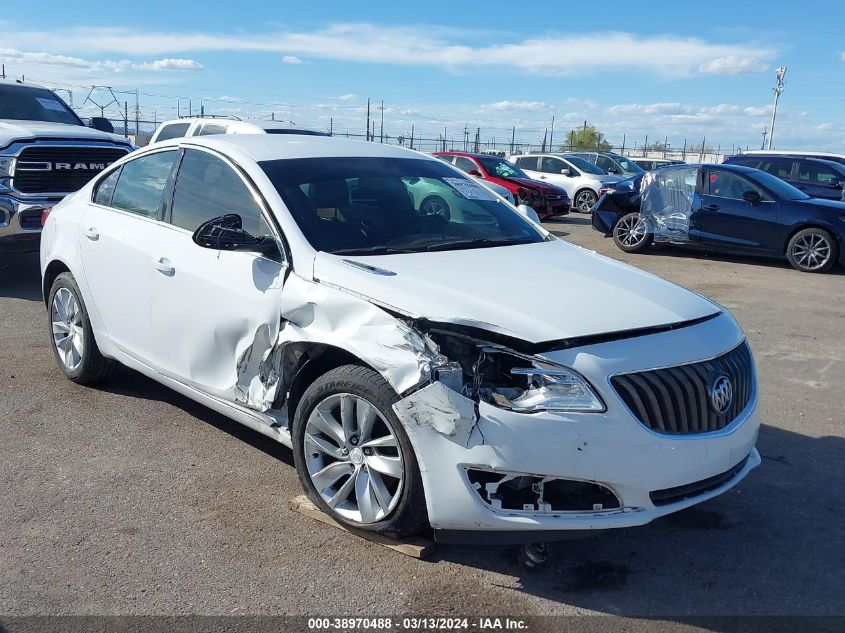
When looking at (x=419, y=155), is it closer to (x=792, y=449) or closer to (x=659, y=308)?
(x=659, y=308)

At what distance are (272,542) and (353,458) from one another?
1.72ft

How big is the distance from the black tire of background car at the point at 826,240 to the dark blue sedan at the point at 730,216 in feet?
0.04

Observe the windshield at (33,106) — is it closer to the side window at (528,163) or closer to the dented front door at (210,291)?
the dented front door at (210,291)

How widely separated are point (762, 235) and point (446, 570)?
10.4 metres

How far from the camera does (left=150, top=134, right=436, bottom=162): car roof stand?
4.44 meters

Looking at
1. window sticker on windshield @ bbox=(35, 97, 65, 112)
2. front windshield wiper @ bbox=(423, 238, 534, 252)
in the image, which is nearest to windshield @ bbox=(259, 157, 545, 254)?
front windshield wiper @ bbox=(423, 238, 534, 252)

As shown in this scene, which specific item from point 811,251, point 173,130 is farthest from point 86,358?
point 811,251

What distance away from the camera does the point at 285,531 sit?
3611 millimetres

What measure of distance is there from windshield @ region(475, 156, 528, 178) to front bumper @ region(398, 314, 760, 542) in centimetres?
1588

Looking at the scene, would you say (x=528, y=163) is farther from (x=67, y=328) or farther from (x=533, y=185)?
(x=67, y=328)

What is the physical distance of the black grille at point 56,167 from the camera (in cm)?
877

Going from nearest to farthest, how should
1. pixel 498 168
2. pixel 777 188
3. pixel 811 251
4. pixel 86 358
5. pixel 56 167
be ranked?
pixel 86 358
pixel 56 167
pixel 811 251
pixel 777 188
pixel 498 168

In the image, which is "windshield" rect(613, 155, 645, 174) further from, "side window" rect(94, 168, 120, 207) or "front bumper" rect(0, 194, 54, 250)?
"side window" rect(94, 168, 120, 207)

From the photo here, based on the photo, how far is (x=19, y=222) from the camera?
856 cm
